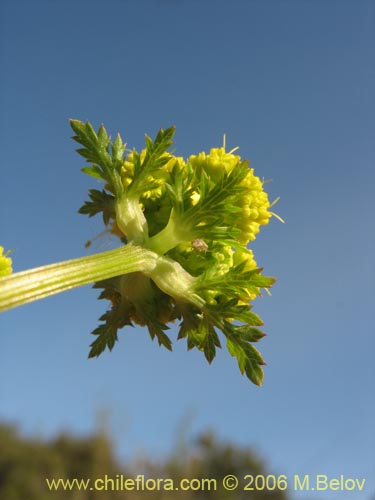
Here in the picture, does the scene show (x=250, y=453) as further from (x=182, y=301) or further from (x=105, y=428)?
(x=182, y=301)

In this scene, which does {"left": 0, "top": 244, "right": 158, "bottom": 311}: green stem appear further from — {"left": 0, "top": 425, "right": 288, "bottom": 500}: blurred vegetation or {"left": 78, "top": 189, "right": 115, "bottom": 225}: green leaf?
{"left": 0, "top": 425, "right": 288, "bottom": 500}: blurred vegetation

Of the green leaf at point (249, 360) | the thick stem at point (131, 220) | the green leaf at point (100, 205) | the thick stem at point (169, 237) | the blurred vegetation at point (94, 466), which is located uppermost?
the blurred vegetation at point (94, 466)

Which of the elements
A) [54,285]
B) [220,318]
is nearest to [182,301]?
[220,318]

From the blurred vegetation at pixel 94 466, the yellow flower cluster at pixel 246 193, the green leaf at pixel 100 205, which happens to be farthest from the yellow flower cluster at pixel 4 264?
the blurred vegetation at pixel 94 466

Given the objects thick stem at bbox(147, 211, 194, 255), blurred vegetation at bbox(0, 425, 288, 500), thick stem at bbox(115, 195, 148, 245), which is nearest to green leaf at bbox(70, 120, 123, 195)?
thick stem at bbox(115, 195, 148, 245)

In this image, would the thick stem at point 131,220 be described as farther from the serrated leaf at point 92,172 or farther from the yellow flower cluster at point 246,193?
the yellow flower cluster at point 246,193
